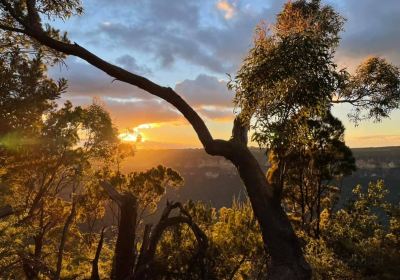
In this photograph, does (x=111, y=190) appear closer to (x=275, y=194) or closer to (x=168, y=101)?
(x=168, y=101)

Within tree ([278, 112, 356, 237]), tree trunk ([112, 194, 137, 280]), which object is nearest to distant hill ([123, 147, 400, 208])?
tree ([278, 112, 356, 237])

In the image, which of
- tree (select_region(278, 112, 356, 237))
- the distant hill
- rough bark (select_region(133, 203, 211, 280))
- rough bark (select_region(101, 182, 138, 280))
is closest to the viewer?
rough bark (select_region(133, 203, 211, 280))

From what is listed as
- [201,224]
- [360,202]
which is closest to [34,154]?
[201,224]

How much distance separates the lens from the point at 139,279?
30.9ft

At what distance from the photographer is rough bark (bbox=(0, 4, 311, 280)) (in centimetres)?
1043

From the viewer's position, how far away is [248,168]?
36.6 ft

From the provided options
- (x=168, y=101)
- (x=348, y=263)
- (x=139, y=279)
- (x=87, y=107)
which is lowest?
(x=348, y=263)

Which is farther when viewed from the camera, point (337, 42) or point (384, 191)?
point (384, 191)

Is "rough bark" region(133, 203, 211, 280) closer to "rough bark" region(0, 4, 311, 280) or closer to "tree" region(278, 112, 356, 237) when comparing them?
"rough bark" region(0, 4, 311, 280)

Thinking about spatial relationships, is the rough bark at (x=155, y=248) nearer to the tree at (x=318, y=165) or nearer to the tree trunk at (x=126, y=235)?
the tree trunk at (x=126, y=235)

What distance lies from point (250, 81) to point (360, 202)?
31.6m

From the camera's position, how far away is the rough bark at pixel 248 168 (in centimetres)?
1043

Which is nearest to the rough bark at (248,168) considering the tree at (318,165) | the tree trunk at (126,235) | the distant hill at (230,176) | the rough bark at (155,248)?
the rough bark at (155,248)

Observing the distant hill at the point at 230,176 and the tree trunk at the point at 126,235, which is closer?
the tree trunk at the point at 126,235
